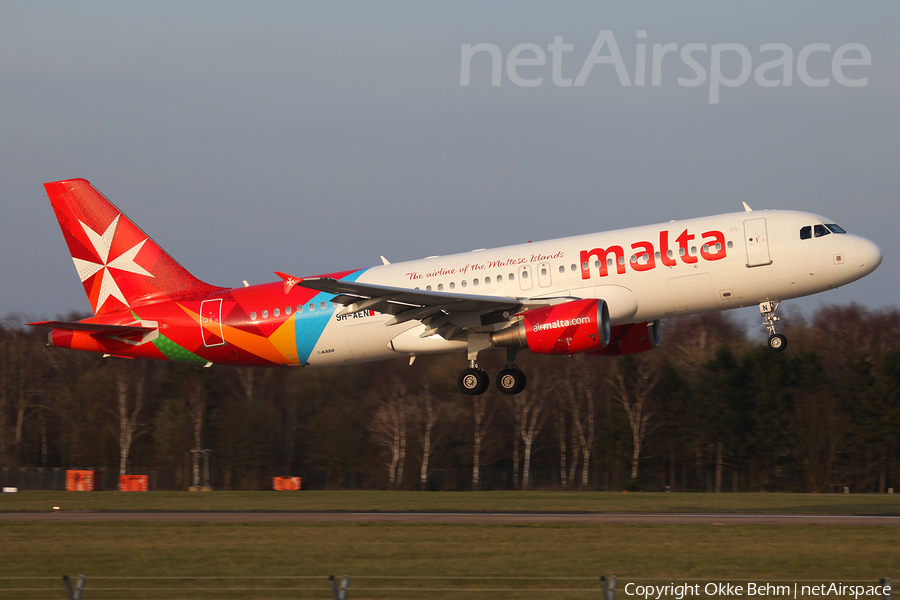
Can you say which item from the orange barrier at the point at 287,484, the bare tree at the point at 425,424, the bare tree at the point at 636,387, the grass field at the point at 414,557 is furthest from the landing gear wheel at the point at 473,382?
the bare tree at the point at 636,387

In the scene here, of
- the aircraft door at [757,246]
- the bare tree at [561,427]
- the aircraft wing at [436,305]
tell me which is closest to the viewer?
the aircraft wing at [436,305]

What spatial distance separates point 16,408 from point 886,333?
7323 centimetres

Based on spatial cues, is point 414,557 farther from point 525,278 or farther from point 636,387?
point 636,387

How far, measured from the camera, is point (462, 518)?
93.8ft

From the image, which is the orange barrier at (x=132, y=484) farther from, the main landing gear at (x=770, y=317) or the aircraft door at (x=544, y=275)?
the main landing gear at (x=770, y=317)

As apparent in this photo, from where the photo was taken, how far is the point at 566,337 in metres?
28.8

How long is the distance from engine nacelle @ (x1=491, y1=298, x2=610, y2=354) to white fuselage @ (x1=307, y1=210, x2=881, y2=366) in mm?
1092

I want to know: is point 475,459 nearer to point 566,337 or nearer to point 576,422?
point 576,422

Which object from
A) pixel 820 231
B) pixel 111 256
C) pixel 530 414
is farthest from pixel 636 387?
pixel 111 256

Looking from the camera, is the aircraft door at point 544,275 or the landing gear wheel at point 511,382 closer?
the aircraft door at point 544,275

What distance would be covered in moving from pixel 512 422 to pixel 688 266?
1813 inches

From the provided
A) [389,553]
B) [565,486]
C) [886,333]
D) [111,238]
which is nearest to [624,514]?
[389,553]

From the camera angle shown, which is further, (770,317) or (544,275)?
(544,275)

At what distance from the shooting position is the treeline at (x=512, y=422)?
65.9 m
